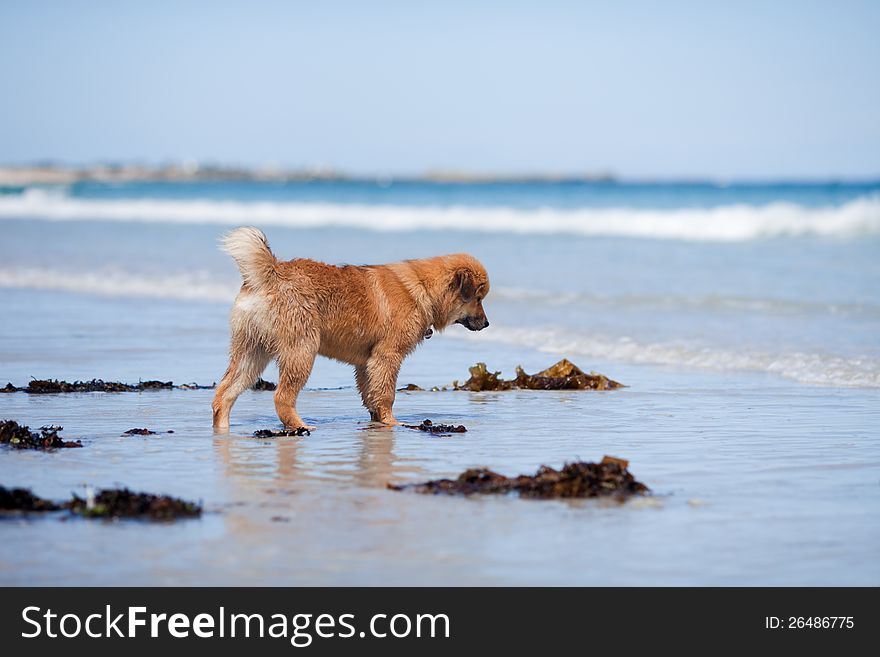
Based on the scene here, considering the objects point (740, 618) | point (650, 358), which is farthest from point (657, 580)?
point (650, 358)

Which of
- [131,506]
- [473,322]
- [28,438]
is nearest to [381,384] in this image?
[473,322]

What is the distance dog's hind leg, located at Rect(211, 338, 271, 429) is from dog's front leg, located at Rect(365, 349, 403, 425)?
0.90 meters

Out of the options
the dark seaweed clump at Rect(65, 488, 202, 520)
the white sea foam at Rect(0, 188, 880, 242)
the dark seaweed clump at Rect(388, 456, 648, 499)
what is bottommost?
the dark seaweed clump at Rect(65, 488, 202, 520)

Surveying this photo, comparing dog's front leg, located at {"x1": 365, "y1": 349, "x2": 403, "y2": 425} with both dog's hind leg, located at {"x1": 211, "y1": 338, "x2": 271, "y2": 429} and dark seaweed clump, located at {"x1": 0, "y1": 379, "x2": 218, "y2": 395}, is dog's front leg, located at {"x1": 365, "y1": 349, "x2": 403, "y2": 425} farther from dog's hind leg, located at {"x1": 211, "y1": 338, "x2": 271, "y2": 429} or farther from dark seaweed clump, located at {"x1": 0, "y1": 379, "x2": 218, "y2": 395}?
dark seaweed clump, located at {"x1": 0, "y1": 379, "x2": 218, "y2": 395}

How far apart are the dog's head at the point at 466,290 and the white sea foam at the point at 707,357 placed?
359 centimetres

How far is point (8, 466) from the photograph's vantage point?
7359mm

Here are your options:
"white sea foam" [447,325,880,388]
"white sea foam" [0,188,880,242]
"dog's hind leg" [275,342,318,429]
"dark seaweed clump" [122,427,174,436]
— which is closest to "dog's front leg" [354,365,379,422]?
"dog's hind leg" [275,342,318,429]

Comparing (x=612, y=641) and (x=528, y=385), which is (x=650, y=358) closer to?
(x=528, y=385)

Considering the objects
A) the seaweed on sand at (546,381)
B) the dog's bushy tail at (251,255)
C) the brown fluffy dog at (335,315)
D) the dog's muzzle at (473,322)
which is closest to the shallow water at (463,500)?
the brown fluffy dog at (335,315)

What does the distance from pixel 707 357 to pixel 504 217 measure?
3715cm

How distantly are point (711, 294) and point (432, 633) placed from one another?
15.0 m

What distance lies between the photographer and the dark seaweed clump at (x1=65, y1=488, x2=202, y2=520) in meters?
6.10

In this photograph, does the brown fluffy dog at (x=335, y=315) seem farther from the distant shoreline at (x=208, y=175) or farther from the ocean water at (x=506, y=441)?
the distant shoreline at (x=208, y=175)

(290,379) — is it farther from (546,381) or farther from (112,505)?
(546,381)
